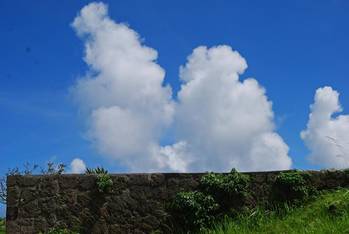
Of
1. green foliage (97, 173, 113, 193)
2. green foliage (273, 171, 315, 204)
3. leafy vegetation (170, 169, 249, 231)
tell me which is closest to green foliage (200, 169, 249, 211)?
leafy vegetation (170, 169, 249, 231)

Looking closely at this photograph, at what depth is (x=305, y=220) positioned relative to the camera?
11344 mm

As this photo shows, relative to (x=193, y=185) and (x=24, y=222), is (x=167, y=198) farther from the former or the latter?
(x=24, y=222)

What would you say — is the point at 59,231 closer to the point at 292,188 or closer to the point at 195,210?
the point at 195,210

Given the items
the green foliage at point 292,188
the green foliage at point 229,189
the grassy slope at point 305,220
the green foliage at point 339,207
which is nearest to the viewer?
the grassy slope at point 305,220

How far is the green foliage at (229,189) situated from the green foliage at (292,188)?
0.66m

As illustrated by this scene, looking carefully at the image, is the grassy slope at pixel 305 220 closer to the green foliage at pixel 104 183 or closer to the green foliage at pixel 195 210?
the green foliage at pixel 195 210

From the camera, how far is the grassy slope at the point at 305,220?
10477 mm

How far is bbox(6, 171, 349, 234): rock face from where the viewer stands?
12.8 meters

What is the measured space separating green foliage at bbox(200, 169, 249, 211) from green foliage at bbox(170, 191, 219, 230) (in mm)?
193

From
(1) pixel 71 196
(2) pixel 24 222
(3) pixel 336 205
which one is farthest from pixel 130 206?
(3) pixel 336 205

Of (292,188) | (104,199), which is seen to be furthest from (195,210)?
(104,199)

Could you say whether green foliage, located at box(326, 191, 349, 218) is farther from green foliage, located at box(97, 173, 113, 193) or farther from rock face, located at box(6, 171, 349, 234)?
green foliage, located at box(97, 173, 113, 193)

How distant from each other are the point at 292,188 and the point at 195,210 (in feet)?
6.80

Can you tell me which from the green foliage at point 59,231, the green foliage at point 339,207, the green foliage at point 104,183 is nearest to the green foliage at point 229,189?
the green foliage at point 339,207
